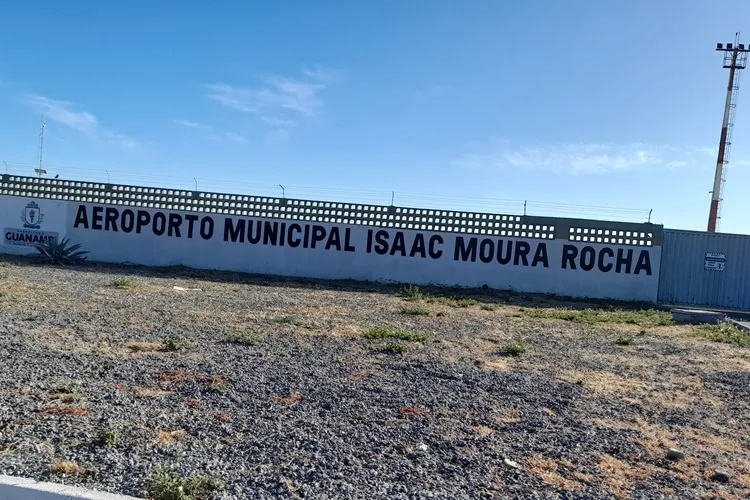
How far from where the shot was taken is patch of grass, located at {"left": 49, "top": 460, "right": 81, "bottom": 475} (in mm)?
3900

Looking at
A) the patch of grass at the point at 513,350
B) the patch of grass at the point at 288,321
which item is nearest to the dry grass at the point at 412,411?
the patch of grass at the point at 513,350

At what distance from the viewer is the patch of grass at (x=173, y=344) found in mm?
7664

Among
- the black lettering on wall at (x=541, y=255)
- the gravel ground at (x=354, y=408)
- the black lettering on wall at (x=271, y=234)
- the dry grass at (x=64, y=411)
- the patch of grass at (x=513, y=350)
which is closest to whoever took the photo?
the gravel ground at (x=354, y=408)

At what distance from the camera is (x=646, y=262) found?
19.0 metres

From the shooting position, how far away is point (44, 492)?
3.56 meters

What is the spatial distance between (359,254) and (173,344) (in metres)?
12.8

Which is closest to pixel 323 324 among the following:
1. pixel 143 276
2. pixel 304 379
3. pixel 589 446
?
pixel 304 379

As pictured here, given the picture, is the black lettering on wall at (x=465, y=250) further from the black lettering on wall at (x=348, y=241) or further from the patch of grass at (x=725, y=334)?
the patch of grass at (x=725, y=334)

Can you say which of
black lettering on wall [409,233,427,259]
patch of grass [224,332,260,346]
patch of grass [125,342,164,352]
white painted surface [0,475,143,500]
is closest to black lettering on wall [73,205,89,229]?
black lettering on wall [409,233,427,259]

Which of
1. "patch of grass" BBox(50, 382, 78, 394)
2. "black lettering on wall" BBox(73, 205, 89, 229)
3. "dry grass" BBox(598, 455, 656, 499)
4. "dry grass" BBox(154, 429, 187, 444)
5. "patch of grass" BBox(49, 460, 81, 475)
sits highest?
"black lettering on wall" BBox(73, 205, 89, 229)

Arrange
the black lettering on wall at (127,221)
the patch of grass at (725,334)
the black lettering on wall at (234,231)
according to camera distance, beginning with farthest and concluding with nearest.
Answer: the black lettering on wall at (127,221) < the black lettering on wall at (234,231) < the patch of grass at (725,334)

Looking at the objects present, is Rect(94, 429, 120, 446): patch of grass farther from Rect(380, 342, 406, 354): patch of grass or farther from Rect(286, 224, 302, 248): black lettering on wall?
Rect(286, 224, 302, 248): black lettering on wall

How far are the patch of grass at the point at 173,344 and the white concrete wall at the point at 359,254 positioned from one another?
40.3 feet

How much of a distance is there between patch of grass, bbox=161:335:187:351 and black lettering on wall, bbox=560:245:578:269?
13.7 meters
